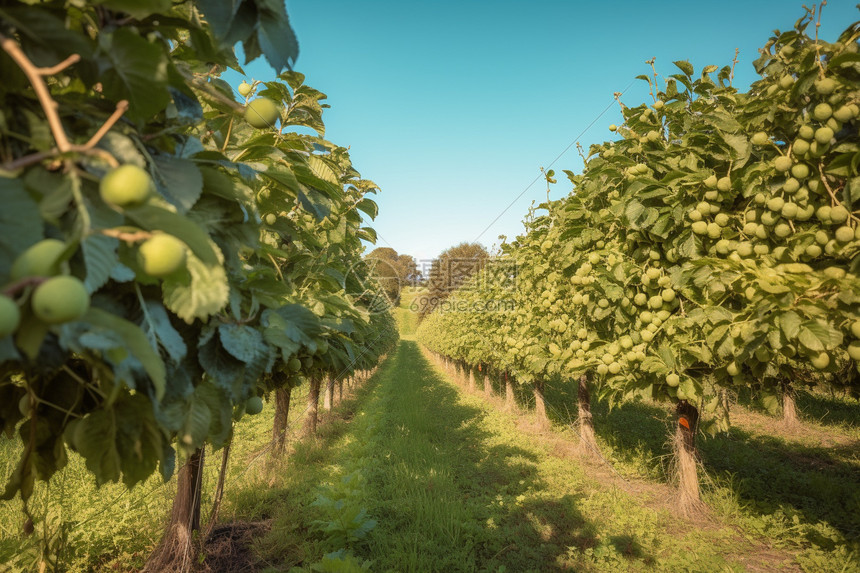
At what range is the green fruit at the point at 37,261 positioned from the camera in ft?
1.81

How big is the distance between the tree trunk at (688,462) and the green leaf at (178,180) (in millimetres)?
5650

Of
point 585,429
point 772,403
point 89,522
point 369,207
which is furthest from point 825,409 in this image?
point 89,522

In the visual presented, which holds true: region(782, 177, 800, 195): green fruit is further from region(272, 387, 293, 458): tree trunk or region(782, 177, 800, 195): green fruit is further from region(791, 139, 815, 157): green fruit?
region(272, 387, 293, 458): tree trunk

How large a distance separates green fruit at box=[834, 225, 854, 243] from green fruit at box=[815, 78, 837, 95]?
0.82m

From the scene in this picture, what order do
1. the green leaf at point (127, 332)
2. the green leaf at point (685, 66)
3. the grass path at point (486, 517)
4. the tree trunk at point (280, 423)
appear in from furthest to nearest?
the tree trunk at point (280, 423) → the grass path at point (486, 517) → the green leaf at point (685, 66) → the green leaf at point (127, 332)

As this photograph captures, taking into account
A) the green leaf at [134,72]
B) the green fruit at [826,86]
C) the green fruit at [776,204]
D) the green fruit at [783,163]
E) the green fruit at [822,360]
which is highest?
the green fruit at [826,86]

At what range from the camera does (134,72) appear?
80 cm

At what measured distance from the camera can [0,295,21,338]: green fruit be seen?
0.49 metres

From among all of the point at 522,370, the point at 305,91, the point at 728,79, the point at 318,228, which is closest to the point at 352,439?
the point at 522,370

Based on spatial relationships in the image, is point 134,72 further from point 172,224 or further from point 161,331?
point 161,331

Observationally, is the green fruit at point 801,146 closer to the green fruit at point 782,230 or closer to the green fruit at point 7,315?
the green fruit at point 782,230

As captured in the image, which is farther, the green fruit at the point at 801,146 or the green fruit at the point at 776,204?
the green fruit at the point at 776,204

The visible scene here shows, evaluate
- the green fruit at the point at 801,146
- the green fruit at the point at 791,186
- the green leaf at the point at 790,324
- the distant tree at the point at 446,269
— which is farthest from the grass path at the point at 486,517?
the distant tree at the point at 446,269

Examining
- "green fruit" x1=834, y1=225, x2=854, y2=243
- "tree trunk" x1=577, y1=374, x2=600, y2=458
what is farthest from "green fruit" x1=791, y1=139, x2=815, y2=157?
"tree trunk" x1=577, y1=374, x2=600, y2=458
